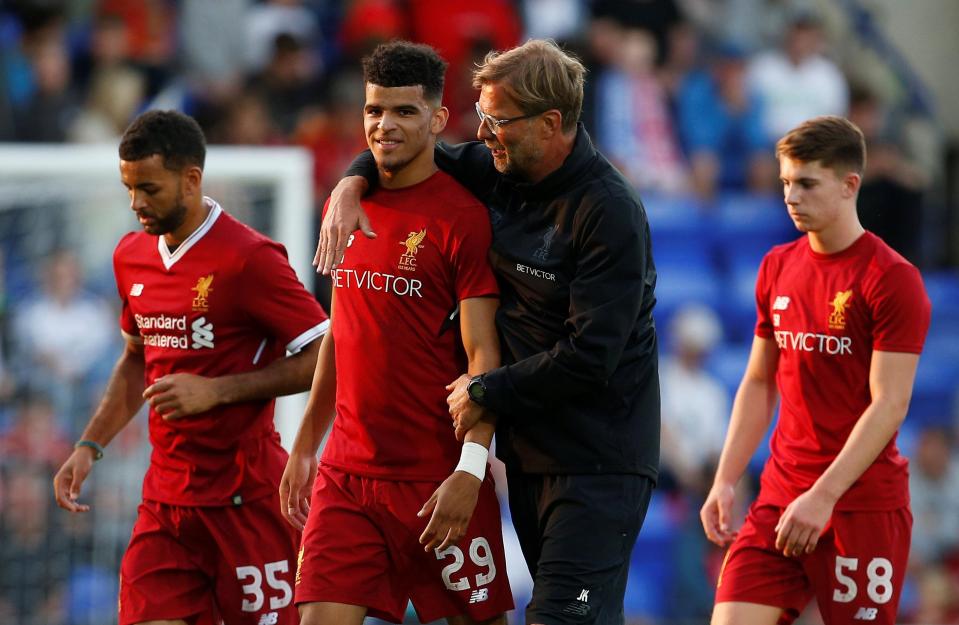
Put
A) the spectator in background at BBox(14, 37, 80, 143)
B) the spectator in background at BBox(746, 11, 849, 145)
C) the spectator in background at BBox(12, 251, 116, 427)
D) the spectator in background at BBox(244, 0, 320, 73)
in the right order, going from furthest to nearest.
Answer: the spectator in background at BBox(746, 11, 849, 145), the spectator in background at BBox(244, 0, 320, 73), the spectator in background at BBox(14, 37, 80, 143), the spectator in background at BBox(12, 251, 116, 427)

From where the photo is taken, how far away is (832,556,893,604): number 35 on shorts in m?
5.33

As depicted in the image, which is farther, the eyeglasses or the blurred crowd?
the blurred crowd

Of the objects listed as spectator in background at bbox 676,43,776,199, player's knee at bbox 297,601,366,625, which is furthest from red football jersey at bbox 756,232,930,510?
spectator in background at bbox 676,43,776,199

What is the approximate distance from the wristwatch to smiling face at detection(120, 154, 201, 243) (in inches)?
57.4

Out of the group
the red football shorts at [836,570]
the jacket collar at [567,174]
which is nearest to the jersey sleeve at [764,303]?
the red football shorts at [836,570]

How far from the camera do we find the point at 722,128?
44.2ft

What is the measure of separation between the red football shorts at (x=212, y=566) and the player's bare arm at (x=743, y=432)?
1629 millimetres

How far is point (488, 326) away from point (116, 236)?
16.1 ft

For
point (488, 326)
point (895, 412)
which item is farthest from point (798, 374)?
point (488, 326)

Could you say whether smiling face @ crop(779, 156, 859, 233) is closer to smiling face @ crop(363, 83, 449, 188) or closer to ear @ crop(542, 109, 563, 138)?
ear @ crop(542, 109, 563, 138)

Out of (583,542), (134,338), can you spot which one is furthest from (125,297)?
(583,542)

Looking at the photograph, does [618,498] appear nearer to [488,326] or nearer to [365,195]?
[488,326]

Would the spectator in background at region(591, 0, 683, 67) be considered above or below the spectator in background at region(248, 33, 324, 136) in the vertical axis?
above

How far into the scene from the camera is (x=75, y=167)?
9.04m
